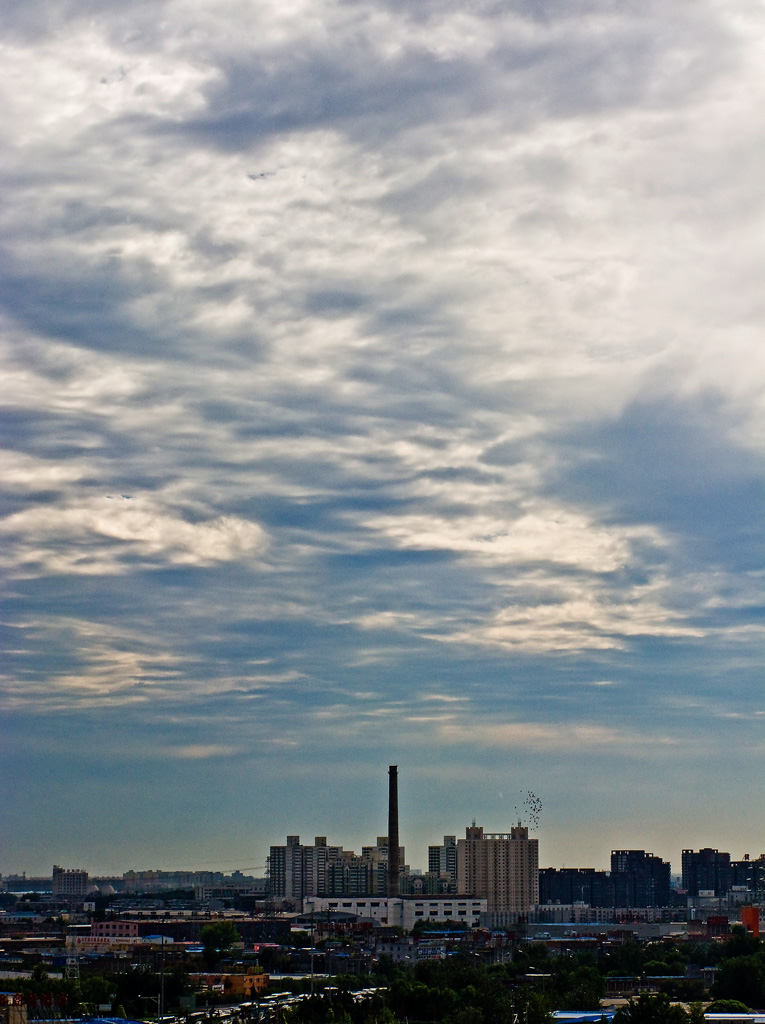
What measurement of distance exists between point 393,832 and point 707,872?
70.8m

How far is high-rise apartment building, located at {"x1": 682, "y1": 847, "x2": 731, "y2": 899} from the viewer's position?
159750 mm

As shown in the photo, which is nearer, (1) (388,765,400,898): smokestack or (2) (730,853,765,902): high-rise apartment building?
(1) (388,765,400,898): smokestack

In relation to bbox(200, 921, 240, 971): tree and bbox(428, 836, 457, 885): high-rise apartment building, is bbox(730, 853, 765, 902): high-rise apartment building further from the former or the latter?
bbox(200, 921, 240, 971): tree

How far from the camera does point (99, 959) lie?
6556 centimetres

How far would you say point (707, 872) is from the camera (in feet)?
534

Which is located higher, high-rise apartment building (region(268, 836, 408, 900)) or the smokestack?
the smokestack

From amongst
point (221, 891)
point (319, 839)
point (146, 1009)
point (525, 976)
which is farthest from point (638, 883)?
point (146, 1009)

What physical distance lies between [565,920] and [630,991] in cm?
8098

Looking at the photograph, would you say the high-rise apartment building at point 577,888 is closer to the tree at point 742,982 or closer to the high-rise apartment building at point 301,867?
the high-rise apartment building at point 301,867

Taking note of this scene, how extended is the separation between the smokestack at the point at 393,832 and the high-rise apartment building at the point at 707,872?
64993 mm

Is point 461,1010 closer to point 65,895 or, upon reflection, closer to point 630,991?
point 630,991

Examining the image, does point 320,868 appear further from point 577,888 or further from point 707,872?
point 707,872

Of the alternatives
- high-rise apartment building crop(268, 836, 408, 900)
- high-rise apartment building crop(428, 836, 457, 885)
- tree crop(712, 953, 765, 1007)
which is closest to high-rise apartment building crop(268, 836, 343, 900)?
high-rise apartment building crop(268, 836, 408, 900)

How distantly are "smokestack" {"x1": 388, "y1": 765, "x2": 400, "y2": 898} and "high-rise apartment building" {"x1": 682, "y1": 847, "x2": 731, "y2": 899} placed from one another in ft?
213
